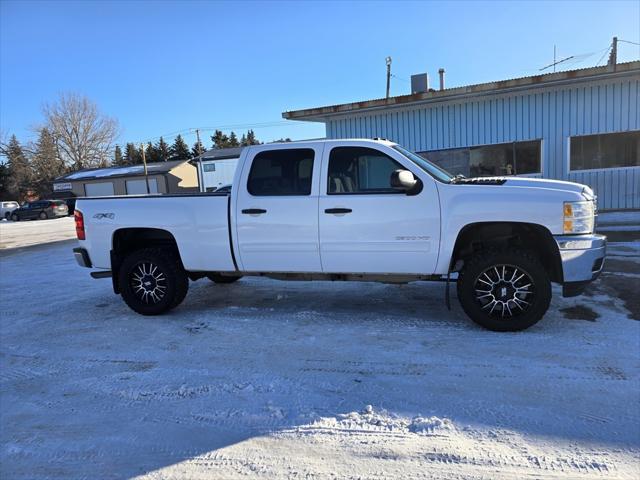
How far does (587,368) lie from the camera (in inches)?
147

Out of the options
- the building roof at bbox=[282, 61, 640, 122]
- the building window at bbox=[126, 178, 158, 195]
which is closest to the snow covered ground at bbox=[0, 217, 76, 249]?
the building roof at bbox=[282, 61, 640, 122]

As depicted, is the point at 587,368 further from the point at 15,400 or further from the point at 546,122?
the point at 546,122

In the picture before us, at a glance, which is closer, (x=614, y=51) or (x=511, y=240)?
(x=511, y=240)

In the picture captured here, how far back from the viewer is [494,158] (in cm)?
1478

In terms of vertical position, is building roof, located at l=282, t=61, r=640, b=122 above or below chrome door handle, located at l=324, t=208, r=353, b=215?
above

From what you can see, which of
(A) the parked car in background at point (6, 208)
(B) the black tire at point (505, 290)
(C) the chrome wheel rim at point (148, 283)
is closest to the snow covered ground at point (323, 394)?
(B) the black tire at point (505, 290)

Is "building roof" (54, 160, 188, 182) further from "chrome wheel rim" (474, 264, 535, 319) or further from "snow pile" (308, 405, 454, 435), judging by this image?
"snow pile" (308, 405, 454, 435)

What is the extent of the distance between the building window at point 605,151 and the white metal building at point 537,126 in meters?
0.03

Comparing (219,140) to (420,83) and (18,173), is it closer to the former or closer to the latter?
(18,173)

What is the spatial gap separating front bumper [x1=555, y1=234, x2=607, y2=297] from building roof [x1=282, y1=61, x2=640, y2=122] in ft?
34.1

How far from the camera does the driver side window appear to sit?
195 inches

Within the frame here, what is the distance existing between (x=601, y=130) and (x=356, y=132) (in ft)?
24.6

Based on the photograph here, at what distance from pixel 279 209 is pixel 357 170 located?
964 mm

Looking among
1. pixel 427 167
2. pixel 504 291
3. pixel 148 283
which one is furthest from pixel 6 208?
pixel 504 291
